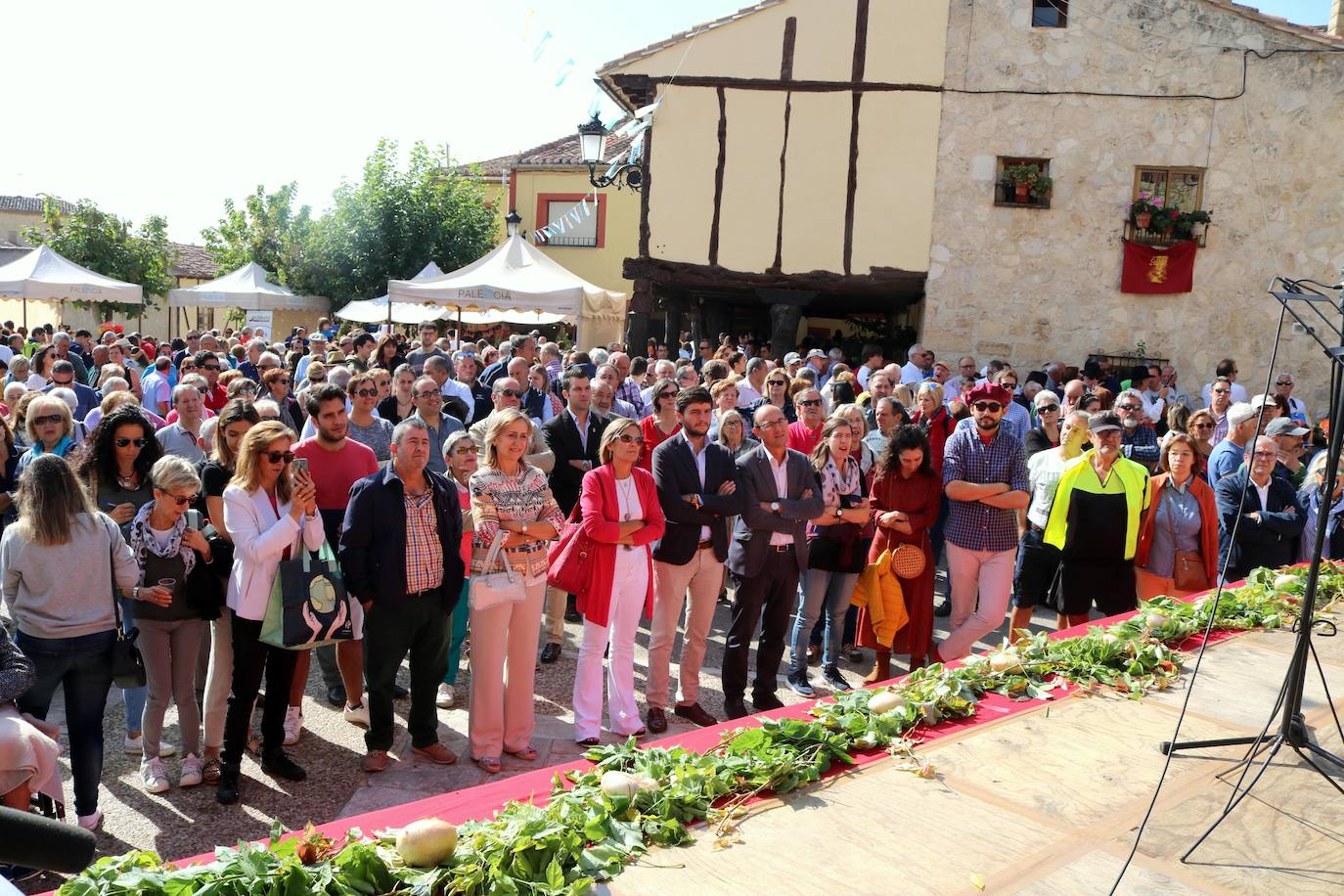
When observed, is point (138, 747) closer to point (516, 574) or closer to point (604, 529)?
point (516, 574)

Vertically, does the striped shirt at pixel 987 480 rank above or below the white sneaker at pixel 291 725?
above

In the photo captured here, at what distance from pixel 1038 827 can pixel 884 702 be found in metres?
0.71

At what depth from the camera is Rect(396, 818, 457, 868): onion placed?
2.22 meters

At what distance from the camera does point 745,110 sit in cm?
1581

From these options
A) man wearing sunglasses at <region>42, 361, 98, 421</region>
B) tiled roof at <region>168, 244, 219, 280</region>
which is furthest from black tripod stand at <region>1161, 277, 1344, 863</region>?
tiled roof at <region>168, 244, 219, 280</region>

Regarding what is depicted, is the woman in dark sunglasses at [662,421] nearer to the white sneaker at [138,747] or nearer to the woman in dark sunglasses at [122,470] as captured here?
the woman in dark sunglasses at [122,470]

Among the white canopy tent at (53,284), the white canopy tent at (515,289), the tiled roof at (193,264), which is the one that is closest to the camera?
the white canopy tent at (515,289)

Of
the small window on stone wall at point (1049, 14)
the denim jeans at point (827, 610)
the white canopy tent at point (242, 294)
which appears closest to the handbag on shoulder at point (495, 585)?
the denim jeans at point (827, 610)

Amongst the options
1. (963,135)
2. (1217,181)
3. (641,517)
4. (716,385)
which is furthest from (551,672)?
(1217,181)

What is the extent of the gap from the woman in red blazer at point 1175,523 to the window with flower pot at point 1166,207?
9.68m

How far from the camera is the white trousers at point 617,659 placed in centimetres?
571

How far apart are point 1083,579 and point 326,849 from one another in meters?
5.42

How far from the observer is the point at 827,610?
699 centimetres

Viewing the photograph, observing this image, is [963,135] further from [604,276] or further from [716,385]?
[604,276]
